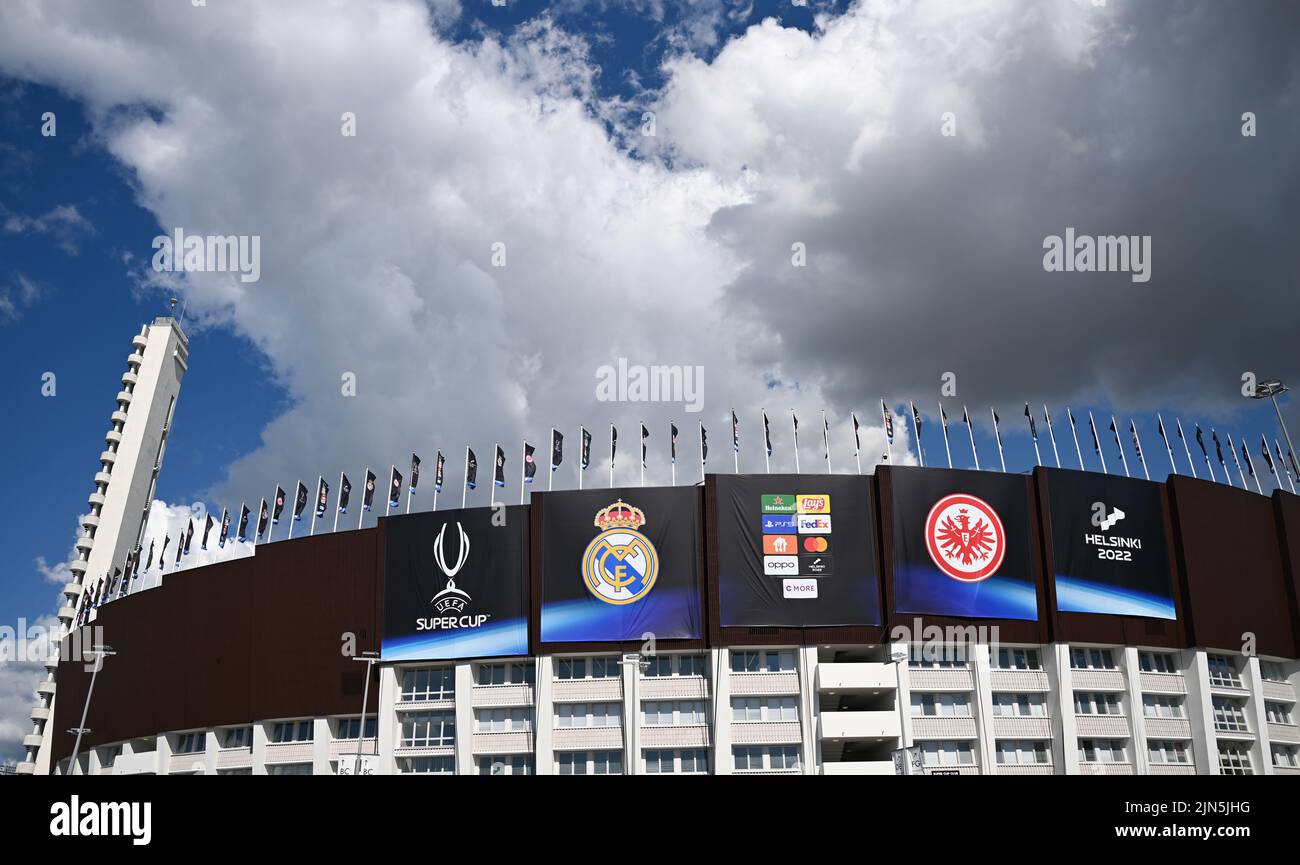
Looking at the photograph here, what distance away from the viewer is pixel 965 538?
91812 mm

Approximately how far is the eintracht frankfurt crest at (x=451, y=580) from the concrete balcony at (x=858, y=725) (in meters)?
32.8

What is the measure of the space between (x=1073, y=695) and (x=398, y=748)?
59.7 meters

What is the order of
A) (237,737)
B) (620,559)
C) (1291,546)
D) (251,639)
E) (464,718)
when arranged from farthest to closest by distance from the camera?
(1291,546) < (237,737) < (251,639) < (620,559) < (464,718)

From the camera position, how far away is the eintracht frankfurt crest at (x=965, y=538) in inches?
3568

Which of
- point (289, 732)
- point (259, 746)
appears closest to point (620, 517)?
point (289, 732)

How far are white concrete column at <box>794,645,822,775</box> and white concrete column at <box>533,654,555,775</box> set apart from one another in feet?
69.2

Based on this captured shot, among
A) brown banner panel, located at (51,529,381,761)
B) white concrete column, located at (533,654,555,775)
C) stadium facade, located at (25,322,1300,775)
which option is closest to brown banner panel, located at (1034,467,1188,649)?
stadium facade, located at (25,322,1300,775)

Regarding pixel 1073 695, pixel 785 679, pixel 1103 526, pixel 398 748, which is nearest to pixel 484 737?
pixel 398 748

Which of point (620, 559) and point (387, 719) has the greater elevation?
point (620, 559)

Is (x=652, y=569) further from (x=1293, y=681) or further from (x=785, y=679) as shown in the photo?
(x=1293, y=681)

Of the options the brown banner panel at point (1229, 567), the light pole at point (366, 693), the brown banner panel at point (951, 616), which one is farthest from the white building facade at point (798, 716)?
the brown banner panel at point (1229, 567)

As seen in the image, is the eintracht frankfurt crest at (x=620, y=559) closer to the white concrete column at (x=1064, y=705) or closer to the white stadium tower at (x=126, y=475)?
the white concrete column at (x=1064, y=705)

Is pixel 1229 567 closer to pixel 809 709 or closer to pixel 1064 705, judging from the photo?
pixel 1064 705

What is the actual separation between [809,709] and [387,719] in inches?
1451
